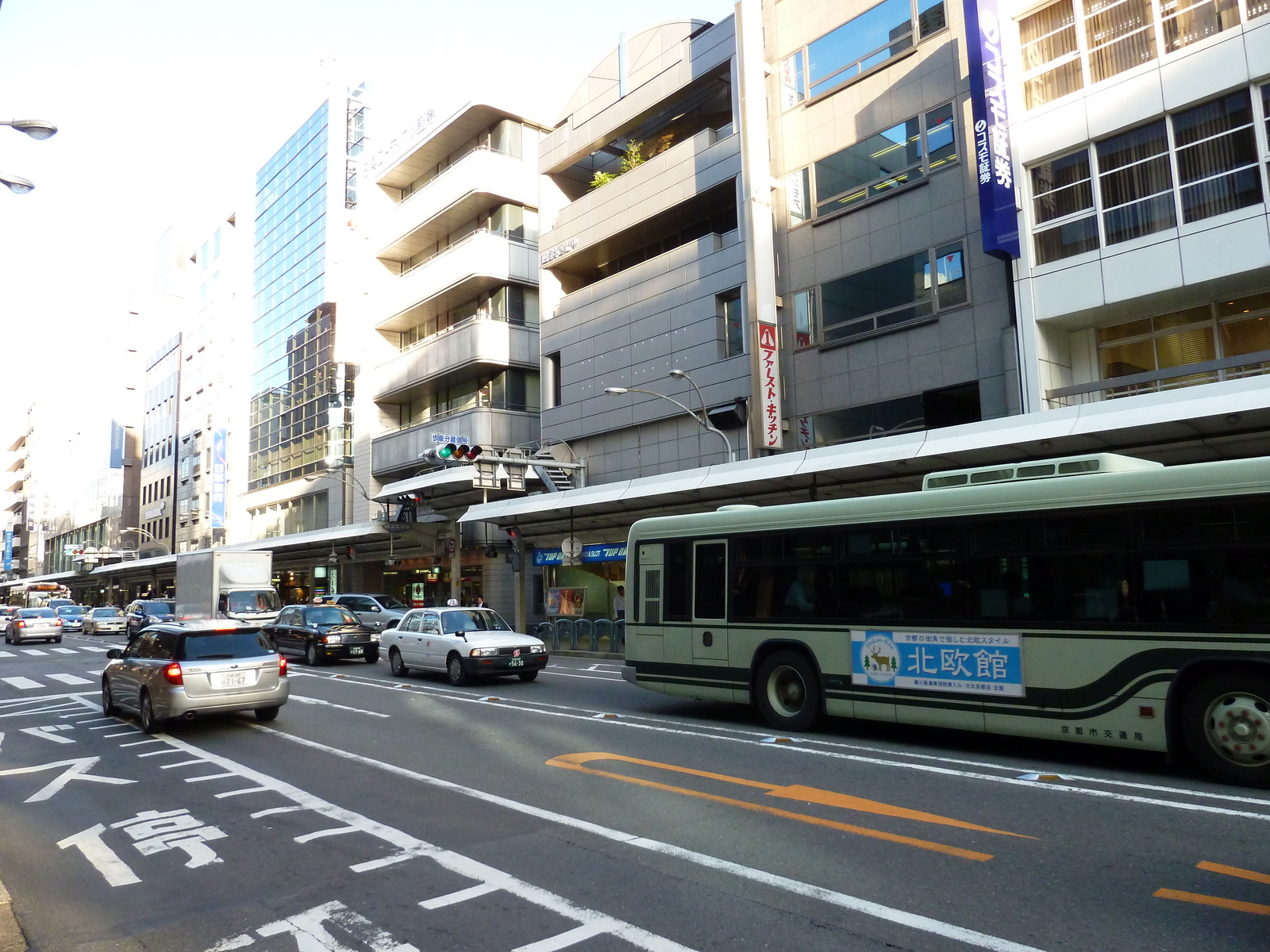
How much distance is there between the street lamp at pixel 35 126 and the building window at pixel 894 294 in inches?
794

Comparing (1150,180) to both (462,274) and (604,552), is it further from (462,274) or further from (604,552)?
(462,274)

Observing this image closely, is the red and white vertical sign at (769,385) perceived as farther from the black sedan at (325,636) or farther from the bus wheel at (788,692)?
the bus wheel at (788,692)

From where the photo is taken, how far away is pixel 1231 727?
818 centimetres

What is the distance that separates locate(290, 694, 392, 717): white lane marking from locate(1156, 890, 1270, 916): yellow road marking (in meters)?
11.2

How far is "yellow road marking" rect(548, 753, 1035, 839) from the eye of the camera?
7.09 m

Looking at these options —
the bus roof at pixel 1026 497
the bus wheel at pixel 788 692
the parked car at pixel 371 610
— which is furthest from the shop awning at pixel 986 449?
the parked car at pixel 371 610

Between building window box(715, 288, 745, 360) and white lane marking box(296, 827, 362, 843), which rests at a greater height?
building window box(715, 288, 745, 360)

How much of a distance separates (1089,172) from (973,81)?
133 inches

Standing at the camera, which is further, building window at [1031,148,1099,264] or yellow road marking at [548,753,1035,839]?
building window at [1031,148,1099,264]

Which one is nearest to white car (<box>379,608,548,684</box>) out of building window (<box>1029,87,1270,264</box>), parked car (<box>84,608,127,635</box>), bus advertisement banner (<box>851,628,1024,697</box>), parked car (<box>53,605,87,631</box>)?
bus advertisement banner (<box>851,628,1024,697</box>)

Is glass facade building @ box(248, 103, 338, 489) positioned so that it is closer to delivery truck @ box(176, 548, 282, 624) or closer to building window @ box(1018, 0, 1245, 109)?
delivery truck @ box(176, 548, 282, 624)

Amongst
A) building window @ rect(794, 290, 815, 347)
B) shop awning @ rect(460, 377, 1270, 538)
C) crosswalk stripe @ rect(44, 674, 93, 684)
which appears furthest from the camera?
building window @ rect(794, 290, 815, 347)

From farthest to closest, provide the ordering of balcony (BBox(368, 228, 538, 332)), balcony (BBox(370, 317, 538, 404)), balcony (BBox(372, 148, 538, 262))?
1. balcony (BBox(372, 148, 538, 262))
2. balcony (BBox(368, 228, 538, 332))
3. balcony (BBox(370, 317, 538, 404))

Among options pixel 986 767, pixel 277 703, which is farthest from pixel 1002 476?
pixel 277 703
